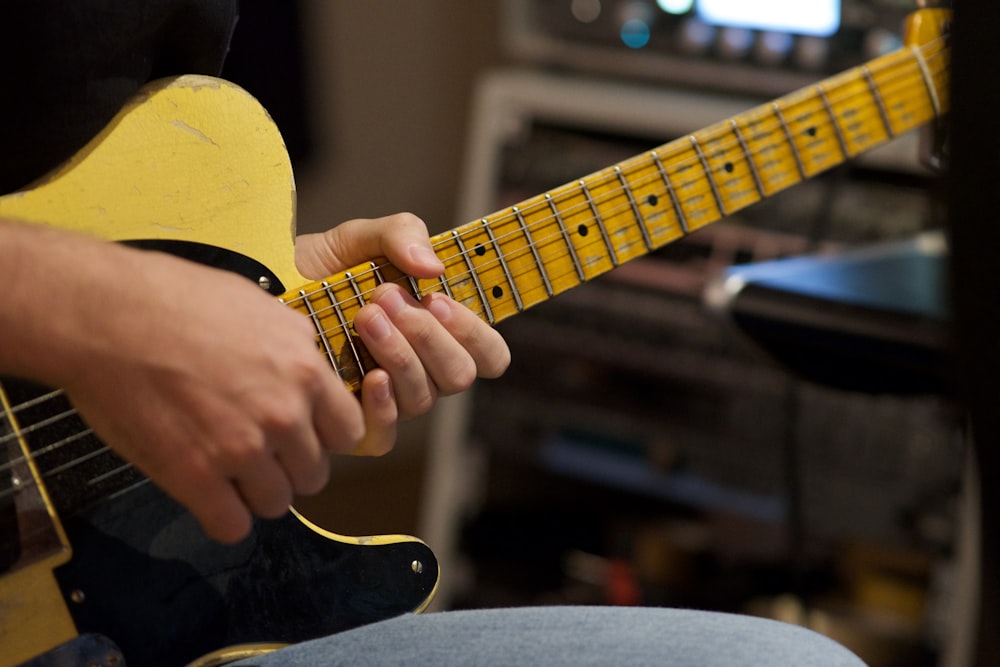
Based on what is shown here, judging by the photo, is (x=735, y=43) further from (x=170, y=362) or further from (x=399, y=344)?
(x=170, y=362)

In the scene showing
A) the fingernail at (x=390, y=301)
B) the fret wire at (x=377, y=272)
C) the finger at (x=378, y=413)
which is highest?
the fret wire at (x=377, y=272)

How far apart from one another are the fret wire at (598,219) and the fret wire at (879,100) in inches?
10.6

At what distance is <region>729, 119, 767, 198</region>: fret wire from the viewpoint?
0.72 meters

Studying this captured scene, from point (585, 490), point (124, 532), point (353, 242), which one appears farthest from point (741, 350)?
point (124, 532)

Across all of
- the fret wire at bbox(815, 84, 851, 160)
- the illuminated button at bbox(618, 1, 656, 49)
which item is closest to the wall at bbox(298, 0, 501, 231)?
the illuminated button at bbox(618, 1, 656, 49)

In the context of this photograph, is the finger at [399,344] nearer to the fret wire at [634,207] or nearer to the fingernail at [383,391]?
the fingernail at [383,391]

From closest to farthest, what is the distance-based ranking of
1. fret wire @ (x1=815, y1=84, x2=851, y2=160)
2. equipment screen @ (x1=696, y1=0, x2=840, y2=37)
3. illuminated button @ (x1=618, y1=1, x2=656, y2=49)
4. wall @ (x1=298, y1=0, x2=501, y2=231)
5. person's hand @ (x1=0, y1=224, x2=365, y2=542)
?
person's hand @ (x1=0, y1=224, x2=365, y2=542), fret wire @ (x1=815, y1=84, x2=851, y2=160), equipment screen @ (x1=696, y1=0, x2=840, y2=37), illuminated button @ (x1=618, y1=1, x2=656, y2=49), wall @ (x1=298, y1=0, x2=501, y2=231)

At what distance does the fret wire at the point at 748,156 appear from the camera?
72 centimetres

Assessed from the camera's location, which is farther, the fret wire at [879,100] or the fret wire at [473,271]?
the fret wire at [879,100]

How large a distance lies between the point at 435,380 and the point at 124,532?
19 centimetres

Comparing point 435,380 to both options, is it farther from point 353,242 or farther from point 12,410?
point 12,410

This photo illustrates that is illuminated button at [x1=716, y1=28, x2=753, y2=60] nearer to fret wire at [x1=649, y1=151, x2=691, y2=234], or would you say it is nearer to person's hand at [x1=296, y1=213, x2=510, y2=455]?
fret wire at [x1=649, y1=151, x2=691, y2=234]

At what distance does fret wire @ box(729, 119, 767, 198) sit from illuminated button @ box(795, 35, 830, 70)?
0.69 metres

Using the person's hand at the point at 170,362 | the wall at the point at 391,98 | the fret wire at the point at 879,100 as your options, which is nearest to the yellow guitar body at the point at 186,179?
the person's hand at the point at 170,362
